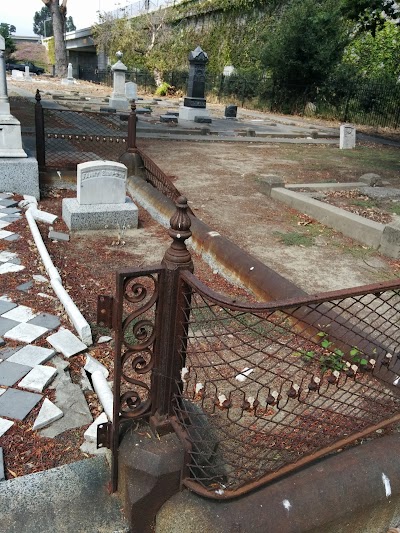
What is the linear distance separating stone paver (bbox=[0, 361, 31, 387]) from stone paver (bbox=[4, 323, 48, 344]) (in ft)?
1.05

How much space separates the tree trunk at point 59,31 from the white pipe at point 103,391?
135ft

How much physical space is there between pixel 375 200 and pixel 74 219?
5356 millimetres

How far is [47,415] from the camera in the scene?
2.76 meters

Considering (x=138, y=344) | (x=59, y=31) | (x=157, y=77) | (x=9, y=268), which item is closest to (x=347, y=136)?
(x=9, y=268)

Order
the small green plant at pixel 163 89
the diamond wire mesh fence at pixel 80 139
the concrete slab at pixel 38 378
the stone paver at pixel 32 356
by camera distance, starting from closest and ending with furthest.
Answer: the concrete slab at pixel 38 378 → the stone paver at pixel 32 356 → the diamond wire mesh fence at pixel 80 139 → the small green plant at pixel 163 89

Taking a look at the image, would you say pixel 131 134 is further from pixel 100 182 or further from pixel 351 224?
pixel 351 224

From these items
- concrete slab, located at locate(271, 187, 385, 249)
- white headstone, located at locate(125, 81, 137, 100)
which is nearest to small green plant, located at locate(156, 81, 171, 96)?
white headstone, located at locate(125, 81, 137, 100)

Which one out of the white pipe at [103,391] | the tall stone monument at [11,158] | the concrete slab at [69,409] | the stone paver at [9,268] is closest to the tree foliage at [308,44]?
the tall stone monument at [11,158]

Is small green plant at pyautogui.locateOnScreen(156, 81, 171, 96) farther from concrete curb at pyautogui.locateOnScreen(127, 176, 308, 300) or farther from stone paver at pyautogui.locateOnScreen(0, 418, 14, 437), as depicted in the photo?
stone paver at pyautogui.locateOnScreen(0, 418, 14, 437)

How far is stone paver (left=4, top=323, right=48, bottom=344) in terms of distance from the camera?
3.55 meters

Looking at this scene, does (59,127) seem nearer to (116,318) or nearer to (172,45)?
(116,318)

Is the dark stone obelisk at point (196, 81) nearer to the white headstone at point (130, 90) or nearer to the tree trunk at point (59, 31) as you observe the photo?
the white headstone at point (130, 90)

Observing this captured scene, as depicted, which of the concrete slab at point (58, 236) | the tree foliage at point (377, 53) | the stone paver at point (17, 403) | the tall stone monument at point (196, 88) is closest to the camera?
the stone paver at point (17, 403)

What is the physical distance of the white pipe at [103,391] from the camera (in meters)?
2.81
